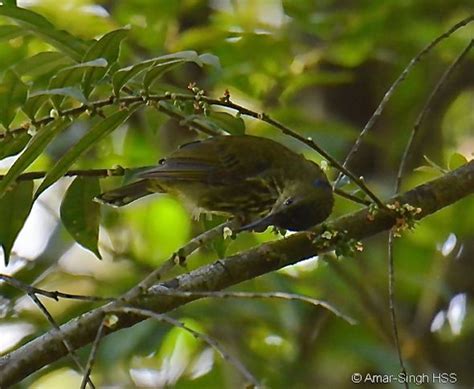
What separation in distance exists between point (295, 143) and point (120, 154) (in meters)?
0.61

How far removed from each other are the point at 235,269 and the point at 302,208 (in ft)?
0.93

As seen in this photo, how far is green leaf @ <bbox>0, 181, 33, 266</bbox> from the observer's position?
7.44 ft

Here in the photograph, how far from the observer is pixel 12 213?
2277 mm

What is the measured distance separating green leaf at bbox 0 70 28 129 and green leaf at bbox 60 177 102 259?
44 centimetres

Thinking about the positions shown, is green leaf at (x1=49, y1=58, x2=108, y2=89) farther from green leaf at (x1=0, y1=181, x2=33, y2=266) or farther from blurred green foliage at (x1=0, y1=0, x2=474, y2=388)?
blurred green foliage at (x1=0, y1=0, x2=474, y2=388)

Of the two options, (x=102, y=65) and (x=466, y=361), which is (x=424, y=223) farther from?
(x=102, y=65)

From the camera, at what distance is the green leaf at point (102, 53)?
6.30ft

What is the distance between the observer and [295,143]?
12.2 ft

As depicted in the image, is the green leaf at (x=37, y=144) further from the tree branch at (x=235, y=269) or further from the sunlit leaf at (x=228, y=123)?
the sunlit leaf at (x=228, y=123)

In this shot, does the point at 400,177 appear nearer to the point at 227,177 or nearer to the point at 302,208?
the point at 302,208

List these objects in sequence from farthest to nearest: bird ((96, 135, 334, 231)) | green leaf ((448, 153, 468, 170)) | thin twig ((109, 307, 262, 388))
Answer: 1. bird ((96, 135, 334, 231))
2. green leaf ((448, 153, 468, 170))
3. thin twig ((109, 307, 262, 388))

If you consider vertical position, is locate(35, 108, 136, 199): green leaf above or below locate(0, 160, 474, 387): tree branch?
above
